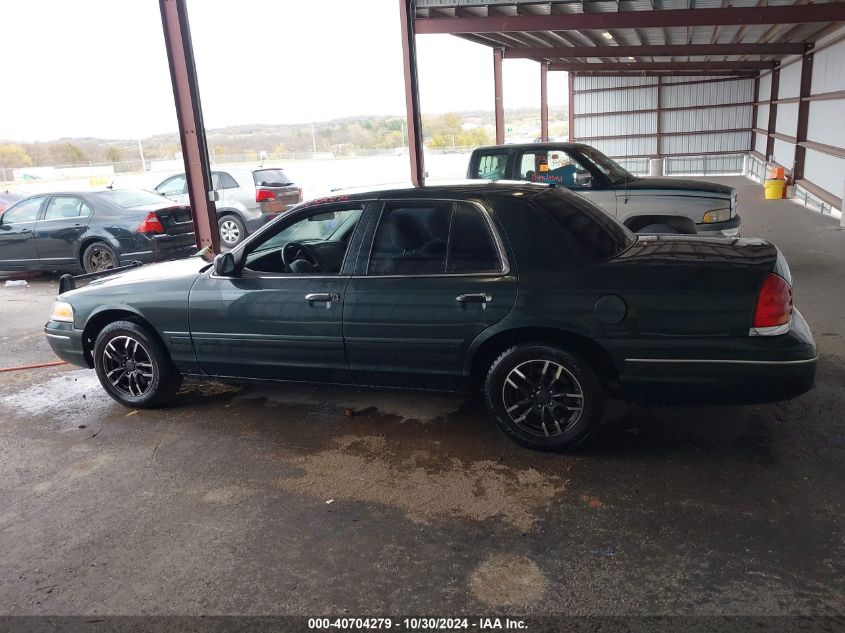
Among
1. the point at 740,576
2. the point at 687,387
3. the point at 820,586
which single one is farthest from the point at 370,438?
the point at 820,586

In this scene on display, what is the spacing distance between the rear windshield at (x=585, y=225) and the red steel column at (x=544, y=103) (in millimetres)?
17113

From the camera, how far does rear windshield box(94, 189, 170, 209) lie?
10.6 meters

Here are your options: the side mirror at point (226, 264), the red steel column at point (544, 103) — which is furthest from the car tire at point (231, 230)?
the red steel column at point (544, 103)

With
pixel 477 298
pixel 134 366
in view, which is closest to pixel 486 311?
pixel 477 298

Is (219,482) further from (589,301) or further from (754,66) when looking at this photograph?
(754,66)

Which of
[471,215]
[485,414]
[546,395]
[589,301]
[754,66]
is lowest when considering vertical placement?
[485,414]

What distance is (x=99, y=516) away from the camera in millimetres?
3627

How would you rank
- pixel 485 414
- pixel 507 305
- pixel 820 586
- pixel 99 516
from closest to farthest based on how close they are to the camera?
pixel 820 586 < pixel 99 516 < pixel 507 305 < pixel 485 414

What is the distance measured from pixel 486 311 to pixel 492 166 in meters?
5.94

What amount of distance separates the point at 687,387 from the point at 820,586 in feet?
3.95

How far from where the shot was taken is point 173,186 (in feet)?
48.6

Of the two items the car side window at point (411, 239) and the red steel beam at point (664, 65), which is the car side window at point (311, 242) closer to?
the car side window at point (411, 239)

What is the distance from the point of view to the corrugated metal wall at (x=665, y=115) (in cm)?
2944

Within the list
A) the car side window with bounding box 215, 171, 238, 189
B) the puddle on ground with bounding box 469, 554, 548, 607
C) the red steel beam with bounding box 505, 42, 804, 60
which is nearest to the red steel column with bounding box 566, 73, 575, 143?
the red steel beam with bounding box 505, 42, 804, 60
